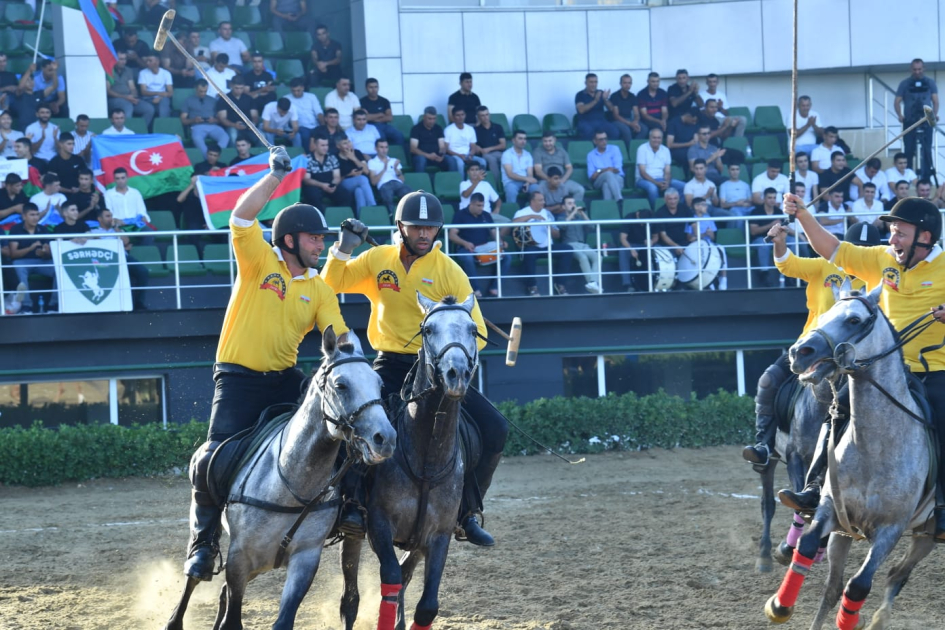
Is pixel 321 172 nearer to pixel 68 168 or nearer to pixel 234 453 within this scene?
pixel 68 168

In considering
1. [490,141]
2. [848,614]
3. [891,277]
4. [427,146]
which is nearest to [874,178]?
[490,141]

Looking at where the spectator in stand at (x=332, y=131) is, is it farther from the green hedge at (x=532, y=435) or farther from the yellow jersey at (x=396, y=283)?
the yellow jersey at (x=396, y=283)

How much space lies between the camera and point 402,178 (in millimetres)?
18031

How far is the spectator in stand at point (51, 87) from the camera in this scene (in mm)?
18422

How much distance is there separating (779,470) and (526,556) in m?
5.75

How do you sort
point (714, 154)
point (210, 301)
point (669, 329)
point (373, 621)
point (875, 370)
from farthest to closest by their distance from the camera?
point (714, 154)
point (669, 329)
point (210, 301)
point (373, 621)
point (875, 370)

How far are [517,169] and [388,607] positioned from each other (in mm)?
12751

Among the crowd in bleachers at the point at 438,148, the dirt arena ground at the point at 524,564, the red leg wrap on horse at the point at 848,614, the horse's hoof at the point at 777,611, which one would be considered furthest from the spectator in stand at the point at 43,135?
the red leg wrap on horse at the point at 848,614

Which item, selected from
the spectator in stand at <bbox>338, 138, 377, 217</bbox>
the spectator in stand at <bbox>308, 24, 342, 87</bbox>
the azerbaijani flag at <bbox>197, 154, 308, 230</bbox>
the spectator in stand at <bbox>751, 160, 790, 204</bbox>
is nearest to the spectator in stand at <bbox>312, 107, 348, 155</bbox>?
the spectator in stand at <bbox>338, 138, 377, 217</bbox>

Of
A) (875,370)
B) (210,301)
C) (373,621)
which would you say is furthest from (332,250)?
(210,301)

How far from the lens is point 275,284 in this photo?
7219 mm

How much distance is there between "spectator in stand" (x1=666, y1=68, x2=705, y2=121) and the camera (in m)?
21.1

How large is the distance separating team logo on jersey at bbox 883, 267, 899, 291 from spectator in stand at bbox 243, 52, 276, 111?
1264 cm

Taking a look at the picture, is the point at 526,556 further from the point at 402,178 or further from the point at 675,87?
the point at 675,87
